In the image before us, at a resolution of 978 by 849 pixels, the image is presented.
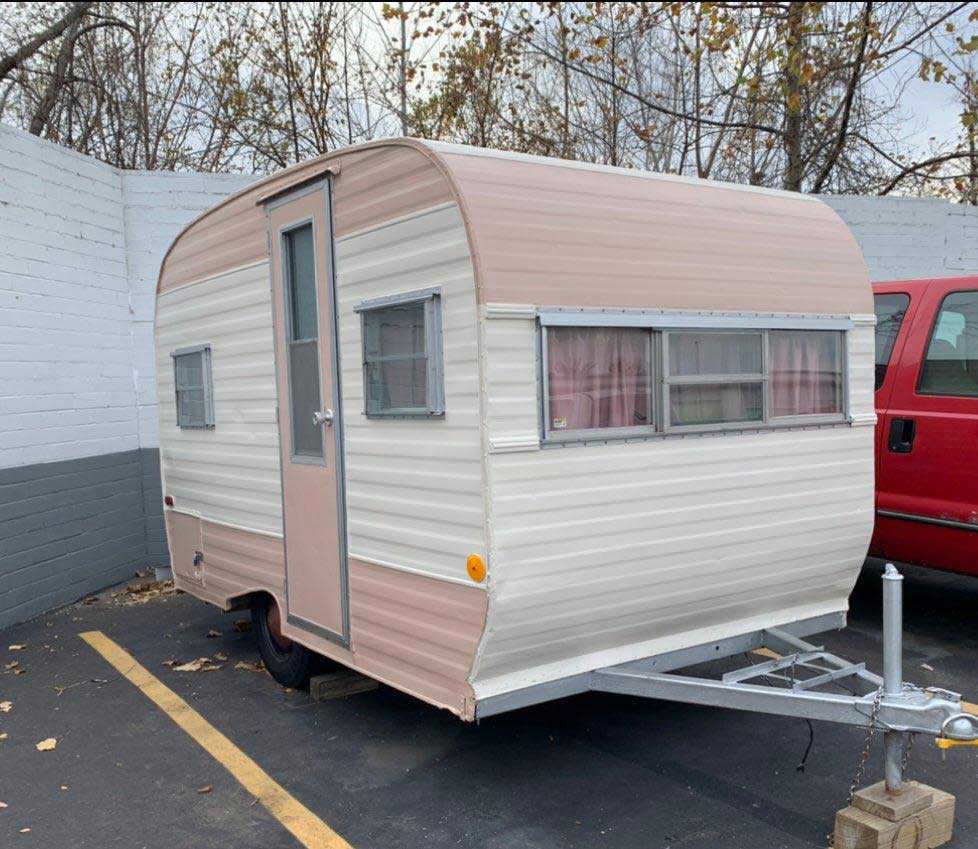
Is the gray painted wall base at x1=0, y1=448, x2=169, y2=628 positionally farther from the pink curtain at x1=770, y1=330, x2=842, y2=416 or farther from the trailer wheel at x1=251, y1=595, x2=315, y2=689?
the pink curtain at x1=770, y1=330, x2=842, y2=416

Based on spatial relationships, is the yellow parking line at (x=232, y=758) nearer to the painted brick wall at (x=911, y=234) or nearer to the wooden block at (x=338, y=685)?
the wooden block at (x=338, y=685)

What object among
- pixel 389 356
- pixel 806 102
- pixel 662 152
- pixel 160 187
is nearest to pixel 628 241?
pixel 389 356

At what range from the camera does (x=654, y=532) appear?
390 centimetres

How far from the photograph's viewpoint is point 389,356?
4.03 meters

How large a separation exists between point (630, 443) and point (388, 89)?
10.5m

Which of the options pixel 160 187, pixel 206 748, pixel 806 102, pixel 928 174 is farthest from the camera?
pixel 928 174

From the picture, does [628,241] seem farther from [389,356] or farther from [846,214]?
[846,214]

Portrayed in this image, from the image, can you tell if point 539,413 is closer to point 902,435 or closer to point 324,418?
point 324,418

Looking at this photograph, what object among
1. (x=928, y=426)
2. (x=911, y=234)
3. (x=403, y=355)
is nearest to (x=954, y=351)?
(x=928, y=426)

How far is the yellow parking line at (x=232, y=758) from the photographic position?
3775 millimetres

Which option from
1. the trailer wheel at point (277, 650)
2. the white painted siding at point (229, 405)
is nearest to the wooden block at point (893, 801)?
the trailer wheel at point (277, 650)

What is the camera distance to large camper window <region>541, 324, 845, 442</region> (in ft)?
12.1

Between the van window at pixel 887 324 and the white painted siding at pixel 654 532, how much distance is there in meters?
1.52

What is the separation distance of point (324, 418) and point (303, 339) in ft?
1.64
